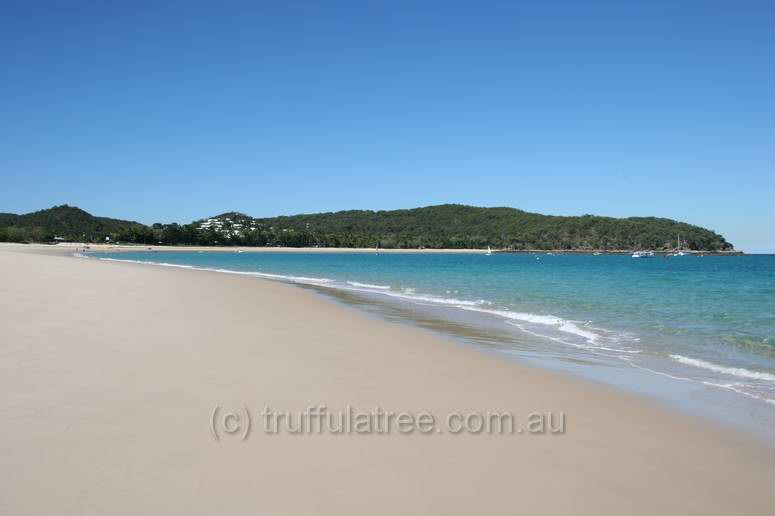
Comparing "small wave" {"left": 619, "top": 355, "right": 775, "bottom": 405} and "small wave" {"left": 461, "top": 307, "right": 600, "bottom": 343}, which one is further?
"small wave" {"left": 461, "top": 307, "right": 600, "bottom": 343}

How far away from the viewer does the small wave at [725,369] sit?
768 centimetres

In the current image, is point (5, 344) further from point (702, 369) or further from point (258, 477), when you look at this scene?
point (702, 369)

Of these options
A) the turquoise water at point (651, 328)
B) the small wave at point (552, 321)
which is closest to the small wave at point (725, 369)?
the turquoise water at point (651, 328)

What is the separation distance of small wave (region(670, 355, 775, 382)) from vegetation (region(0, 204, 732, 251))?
484ft

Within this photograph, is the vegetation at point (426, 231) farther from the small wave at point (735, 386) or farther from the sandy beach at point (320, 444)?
the sandy beach at point (320, 444)

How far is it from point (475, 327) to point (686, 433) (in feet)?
24.1

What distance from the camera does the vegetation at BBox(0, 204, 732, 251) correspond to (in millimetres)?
146375

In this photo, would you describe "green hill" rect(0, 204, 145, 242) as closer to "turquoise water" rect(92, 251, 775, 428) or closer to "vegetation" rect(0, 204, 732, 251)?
"vegetation" rect(0, 204, 732, 251)

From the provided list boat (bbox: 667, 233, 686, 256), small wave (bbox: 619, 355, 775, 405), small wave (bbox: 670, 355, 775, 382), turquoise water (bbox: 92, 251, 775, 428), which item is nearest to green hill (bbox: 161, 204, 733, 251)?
boat (bbox: 667, 233, 686, 256)

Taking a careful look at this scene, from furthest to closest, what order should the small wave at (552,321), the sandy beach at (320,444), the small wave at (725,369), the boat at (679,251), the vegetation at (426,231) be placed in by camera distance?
the vegetation at (426,231) < the boat at (679,251) < the small wave at (552,321) < the small wave at (725,369) < the sandy beach at (320,444)

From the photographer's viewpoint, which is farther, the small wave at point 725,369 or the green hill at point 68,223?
the green hill at point 68,223

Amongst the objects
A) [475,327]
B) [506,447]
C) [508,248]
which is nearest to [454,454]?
[506,447]

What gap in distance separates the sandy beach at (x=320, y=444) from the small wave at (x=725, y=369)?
9.20 ft

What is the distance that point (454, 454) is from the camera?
3.95 m
